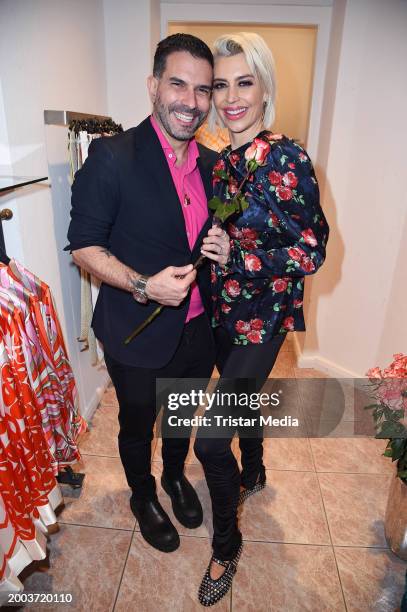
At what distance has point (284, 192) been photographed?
3.86ft

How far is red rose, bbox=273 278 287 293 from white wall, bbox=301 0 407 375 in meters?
1.19

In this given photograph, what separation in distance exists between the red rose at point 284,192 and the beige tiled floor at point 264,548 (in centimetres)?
133

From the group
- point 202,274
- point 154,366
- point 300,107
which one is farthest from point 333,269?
point 300,107

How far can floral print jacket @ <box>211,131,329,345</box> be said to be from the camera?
118 cm

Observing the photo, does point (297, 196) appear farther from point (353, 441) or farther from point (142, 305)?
point (353, 441)

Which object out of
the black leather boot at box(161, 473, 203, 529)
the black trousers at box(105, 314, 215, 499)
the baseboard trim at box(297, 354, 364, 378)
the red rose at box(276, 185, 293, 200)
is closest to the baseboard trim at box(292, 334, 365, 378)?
the baseboard trim at box(297, 354, 364, 378)

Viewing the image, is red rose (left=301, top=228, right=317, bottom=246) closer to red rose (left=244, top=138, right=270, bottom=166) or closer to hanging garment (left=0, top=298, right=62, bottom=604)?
red rose (left=244, top=138, right=270, bottom=166)

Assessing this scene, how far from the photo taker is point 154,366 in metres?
1.32

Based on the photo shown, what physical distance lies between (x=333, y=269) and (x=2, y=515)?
2.16 m

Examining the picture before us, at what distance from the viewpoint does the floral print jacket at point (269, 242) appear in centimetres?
118

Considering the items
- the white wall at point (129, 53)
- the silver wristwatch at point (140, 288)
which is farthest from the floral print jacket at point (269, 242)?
the white wall at point (129, 53)

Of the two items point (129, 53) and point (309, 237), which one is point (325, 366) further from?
point (129, 53)

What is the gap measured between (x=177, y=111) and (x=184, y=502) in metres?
1.49

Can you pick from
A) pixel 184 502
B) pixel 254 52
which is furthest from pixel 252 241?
pixel 184 502
